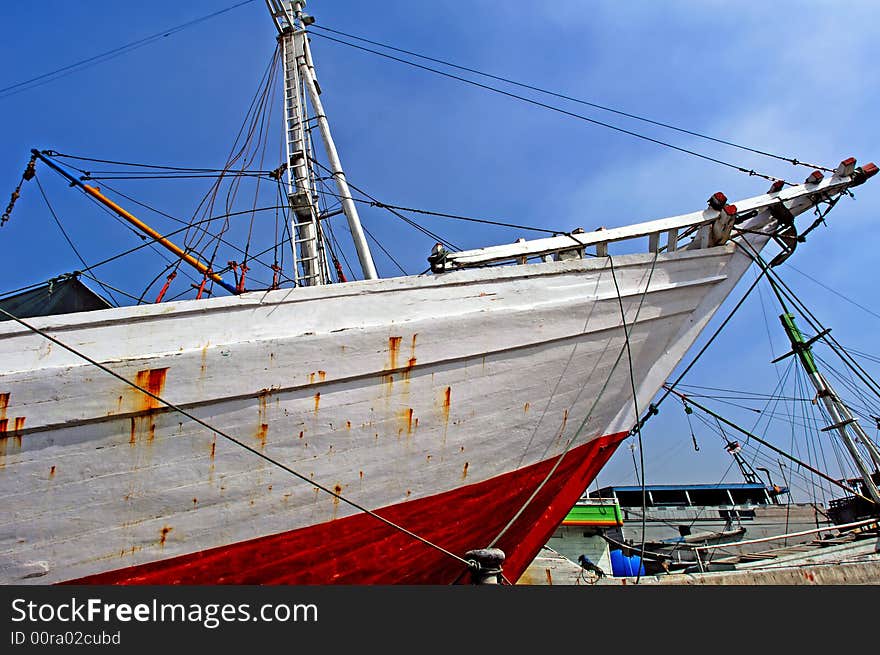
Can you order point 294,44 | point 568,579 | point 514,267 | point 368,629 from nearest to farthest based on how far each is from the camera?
point 368,629 < point 514,267 < point 294,44 < point 568,579

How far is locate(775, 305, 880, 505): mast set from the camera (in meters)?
17.1

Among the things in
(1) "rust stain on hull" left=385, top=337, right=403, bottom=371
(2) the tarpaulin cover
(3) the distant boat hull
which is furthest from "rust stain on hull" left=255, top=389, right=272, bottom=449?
(2) the tarpaulin cover

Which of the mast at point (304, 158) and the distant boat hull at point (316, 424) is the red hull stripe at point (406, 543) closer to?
Result: the distant boat hull at point (316, 424)

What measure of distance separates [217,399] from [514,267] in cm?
317

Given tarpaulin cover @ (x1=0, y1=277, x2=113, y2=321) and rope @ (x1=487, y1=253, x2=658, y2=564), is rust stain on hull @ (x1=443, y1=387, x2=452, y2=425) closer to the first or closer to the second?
rope @ (x1=487, y1=253, x2=658, y2=564)

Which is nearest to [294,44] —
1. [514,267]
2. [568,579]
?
[514,267]

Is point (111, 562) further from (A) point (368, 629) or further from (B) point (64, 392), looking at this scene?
(A) point (368, 629)

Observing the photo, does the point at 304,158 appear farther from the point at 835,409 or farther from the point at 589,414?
the point at 835,409

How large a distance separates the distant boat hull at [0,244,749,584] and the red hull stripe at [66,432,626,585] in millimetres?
18

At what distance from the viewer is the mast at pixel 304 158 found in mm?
8914

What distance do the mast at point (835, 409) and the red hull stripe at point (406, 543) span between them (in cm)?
1437

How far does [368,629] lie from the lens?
11.3 ft

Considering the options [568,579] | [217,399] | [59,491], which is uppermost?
[217,399]

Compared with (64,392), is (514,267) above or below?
above
